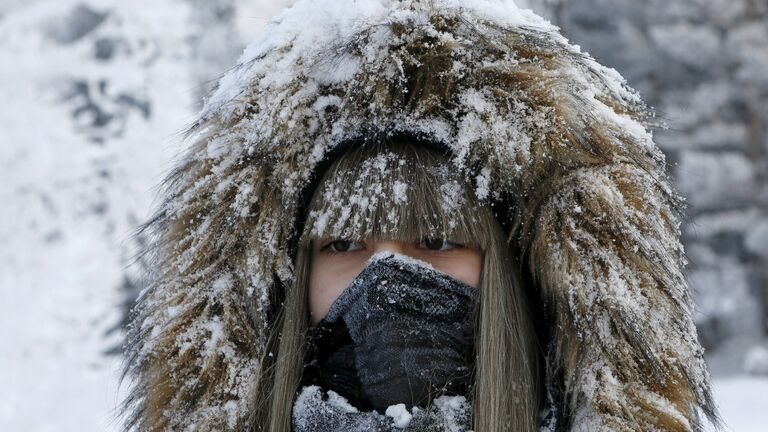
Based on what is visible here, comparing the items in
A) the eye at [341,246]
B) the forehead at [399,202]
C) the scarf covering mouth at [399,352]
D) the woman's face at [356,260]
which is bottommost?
the scarf covering mouth at [399,352]

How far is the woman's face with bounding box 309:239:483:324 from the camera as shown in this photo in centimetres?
162

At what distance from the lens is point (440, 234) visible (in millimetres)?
1583

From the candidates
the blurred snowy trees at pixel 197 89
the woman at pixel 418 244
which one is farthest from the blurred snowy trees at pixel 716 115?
the woman at pixel 418 244

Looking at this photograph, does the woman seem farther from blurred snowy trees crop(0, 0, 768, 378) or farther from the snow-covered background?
blurred snowy trees crop(0, 0, 768, 378)

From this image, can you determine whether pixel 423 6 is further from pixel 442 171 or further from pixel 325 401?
pixel 325 401

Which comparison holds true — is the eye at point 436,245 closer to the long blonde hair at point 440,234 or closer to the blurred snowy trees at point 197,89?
the long blonde hair at point 440,234

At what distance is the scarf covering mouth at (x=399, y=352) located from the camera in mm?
1523

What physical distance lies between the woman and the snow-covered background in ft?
32.9

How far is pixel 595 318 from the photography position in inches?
57.7

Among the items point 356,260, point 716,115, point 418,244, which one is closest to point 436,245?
point 418,244

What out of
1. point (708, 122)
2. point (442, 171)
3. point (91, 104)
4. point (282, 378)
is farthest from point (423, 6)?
point (708, 122)

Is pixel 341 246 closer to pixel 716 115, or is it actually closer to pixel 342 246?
pixel 342 246

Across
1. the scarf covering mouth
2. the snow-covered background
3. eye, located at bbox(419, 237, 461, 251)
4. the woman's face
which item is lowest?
the scarf covering mouth

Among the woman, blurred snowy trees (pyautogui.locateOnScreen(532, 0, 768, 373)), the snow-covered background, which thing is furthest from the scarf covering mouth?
blurred snowy trees (pyautogui.locateOnScreen(532, 0, 768, 373))
